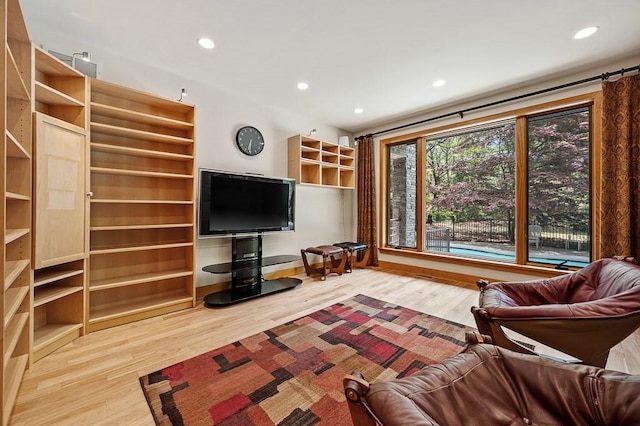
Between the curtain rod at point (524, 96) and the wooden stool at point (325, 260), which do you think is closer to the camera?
the curtain rod at point (524, 96)

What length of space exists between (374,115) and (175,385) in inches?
172

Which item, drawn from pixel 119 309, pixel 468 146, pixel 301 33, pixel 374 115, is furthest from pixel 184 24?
pixel 468 146

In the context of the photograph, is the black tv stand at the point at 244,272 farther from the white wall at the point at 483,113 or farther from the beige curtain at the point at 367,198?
the white wall at the point at 483,113

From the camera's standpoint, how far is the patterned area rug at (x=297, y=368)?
1.45 metres

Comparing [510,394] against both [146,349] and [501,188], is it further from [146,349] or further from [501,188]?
[501,188]

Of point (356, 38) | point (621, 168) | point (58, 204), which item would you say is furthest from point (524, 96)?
point (58, 204)

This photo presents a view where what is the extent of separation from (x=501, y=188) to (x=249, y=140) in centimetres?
368

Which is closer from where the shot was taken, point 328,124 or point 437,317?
point 437,317

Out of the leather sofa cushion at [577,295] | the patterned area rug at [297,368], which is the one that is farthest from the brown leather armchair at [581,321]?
the patterned area rug at [297,368]

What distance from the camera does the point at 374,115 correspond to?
448cm

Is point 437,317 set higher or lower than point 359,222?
lower

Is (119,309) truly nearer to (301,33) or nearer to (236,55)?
(236,55)

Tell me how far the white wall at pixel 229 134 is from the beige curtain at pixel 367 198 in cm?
46

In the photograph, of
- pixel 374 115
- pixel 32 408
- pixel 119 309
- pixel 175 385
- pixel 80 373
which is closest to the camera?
pixel 32 408
